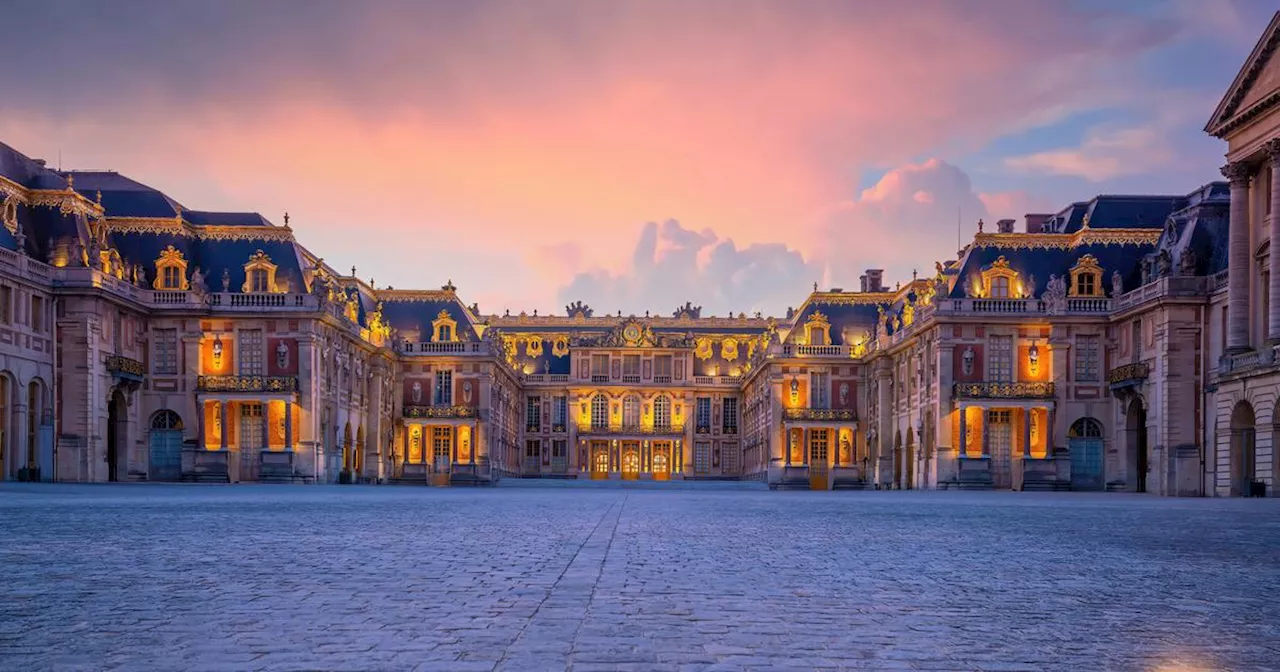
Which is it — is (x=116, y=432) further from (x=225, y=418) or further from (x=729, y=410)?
(x=729, y=410)

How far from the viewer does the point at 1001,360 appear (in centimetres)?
5459

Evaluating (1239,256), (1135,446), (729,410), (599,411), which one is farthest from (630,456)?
(1239,256)

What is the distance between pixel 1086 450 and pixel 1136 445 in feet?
8.29

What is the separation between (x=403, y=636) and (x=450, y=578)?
312 centimetres

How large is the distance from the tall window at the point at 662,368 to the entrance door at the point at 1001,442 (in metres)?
50.5

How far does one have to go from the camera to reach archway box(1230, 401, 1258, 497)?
40750mm

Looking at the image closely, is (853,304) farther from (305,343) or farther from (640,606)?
(640,606)

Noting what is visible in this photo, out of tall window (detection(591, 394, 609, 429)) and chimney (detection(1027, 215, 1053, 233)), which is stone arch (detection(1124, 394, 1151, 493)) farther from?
tall window (detection(591, 394, 609, 429))

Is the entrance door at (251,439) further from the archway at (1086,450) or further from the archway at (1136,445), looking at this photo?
the archway at (1136,445)

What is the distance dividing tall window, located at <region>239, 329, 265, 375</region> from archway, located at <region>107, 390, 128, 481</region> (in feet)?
17.9

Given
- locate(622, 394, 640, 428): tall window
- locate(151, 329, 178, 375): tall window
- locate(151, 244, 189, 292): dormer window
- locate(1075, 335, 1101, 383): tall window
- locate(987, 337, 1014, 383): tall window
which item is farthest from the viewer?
locate(622, 394, 640, 428): tall window

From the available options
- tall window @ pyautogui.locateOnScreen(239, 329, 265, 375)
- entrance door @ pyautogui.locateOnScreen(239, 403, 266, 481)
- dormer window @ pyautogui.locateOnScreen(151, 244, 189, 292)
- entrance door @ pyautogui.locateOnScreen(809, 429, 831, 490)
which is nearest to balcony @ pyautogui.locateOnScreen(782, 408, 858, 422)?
entrance door @ pyautogui.locateOnScreen(809, 429, 831, 490)

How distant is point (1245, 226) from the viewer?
41.5 meters

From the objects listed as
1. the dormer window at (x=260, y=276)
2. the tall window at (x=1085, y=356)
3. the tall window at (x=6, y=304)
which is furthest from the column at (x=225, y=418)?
the tall window at (x=1085, y=356)
